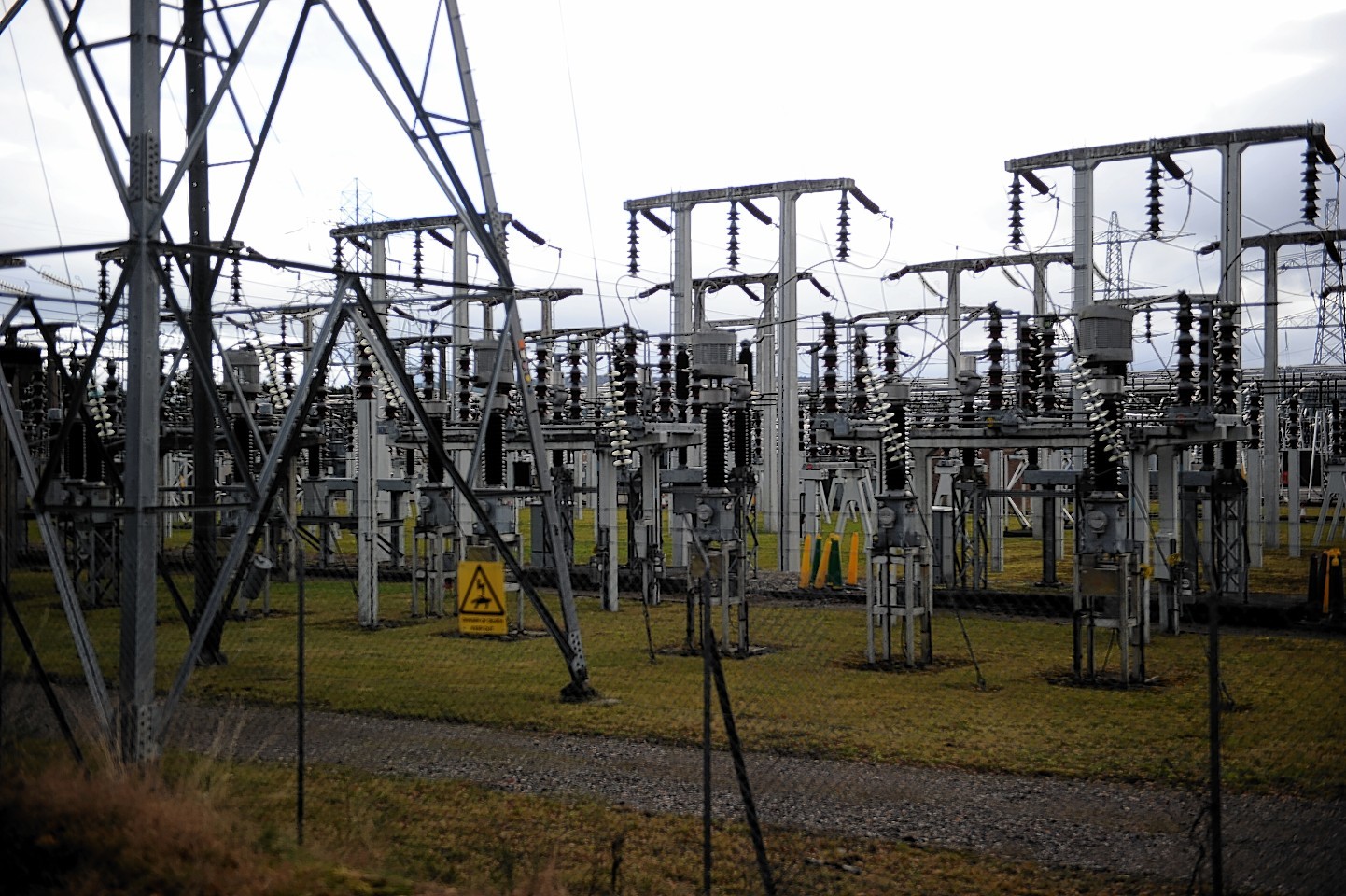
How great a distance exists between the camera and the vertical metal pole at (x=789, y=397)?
2172 cm

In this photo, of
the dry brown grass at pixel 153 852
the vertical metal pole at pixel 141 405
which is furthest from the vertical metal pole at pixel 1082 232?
the dry brown grass at pixel 153 852

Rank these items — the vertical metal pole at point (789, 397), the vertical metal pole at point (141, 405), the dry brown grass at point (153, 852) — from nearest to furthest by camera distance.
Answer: the dry brown grass at point (153, 852) < the vertical metal pole at point (141, 405) < the vertical metal pole at point (789, 397)

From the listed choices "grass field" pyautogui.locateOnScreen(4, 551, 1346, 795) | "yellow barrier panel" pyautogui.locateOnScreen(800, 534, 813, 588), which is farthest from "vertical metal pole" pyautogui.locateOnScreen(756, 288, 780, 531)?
"grass field" pyautogui.locateOnScreen(4, 551, 1346, 795)

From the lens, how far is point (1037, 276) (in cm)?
2659

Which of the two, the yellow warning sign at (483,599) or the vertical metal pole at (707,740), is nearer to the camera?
the vertical metal pole at (707,740)

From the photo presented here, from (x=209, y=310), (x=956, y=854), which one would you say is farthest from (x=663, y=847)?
(x=209, y=310)

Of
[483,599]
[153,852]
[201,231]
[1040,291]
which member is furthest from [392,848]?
[1040,291]

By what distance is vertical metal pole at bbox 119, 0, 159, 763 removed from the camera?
7.56m

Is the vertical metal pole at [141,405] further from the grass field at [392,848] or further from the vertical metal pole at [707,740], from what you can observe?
the vertical metal pole at [707,740]

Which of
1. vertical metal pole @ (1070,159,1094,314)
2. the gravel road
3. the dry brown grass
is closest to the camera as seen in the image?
the dry brown grass

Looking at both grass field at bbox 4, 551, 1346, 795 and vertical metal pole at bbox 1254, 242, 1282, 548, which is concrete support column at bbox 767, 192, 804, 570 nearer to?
grass field at bbox 4, 551, 1346, 795

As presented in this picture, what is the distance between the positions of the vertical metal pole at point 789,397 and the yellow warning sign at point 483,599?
1171 centimetres

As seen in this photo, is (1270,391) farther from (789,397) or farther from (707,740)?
Result: (707,740)

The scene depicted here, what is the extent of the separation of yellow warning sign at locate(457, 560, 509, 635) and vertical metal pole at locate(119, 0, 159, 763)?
266 centimetres
